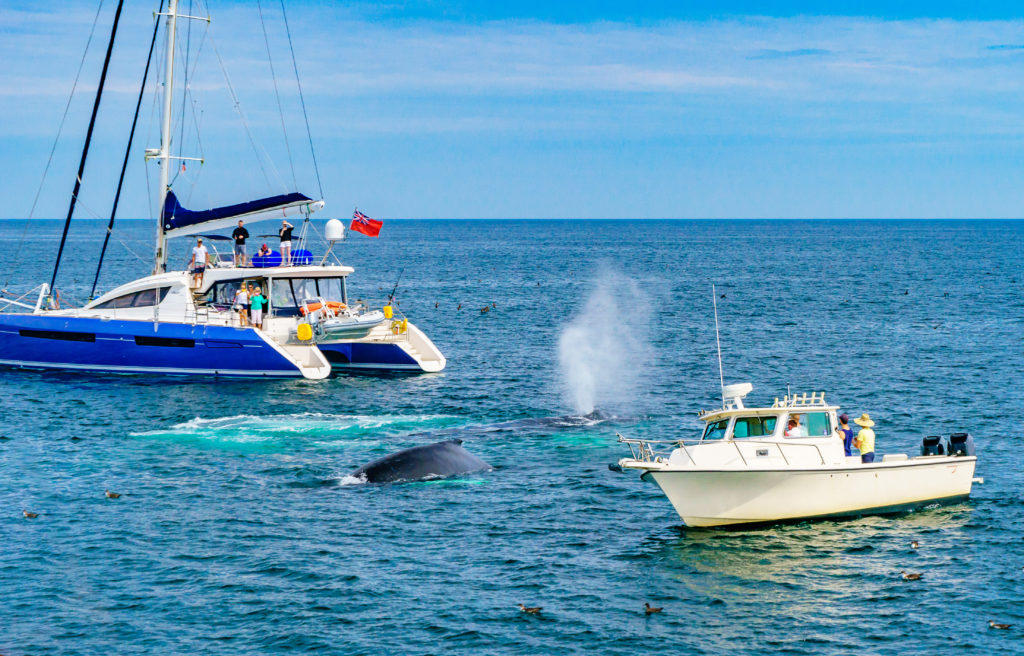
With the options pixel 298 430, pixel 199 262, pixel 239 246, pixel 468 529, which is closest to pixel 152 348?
pixel 199 262

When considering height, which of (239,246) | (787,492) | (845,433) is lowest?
(787,492)

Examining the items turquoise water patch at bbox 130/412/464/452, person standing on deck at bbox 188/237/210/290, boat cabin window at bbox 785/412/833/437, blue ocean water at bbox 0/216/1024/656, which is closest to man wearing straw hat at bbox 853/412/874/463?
boat cabin window at bbox 785/412/833/437

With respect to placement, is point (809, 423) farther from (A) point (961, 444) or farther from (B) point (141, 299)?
(B) point (141, 299)

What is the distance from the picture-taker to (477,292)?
344 feet

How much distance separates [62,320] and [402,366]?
49.1 feet

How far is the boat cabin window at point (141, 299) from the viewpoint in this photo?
1933 inches

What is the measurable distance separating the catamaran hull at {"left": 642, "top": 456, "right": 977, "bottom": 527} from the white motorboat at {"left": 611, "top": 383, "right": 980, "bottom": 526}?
2cm

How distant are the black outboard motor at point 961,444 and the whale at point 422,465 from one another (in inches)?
501

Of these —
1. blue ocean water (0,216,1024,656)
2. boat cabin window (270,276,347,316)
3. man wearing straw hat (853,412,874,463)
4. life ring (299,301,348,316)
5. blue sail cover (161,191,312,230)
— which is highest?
blue sail cover (161,191,312,230)

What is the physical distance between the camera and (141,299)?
49344 mm

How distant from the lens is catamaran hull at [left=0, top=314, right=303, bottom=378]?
4816 cm

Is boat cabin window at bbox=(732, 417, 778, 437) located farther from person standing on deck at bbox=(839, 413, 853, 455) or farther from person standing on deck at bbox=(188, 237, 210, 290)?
person standing on deck at bbox=(188, 237, 210, 290)

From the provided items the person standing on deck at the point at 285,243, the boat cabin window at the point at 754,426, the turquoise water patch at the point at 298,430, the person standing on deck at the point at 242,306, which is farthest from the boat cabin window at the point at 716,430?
the person standing on deck at the point at 285,243

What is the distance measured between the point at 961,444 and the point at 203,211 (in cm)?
3485
